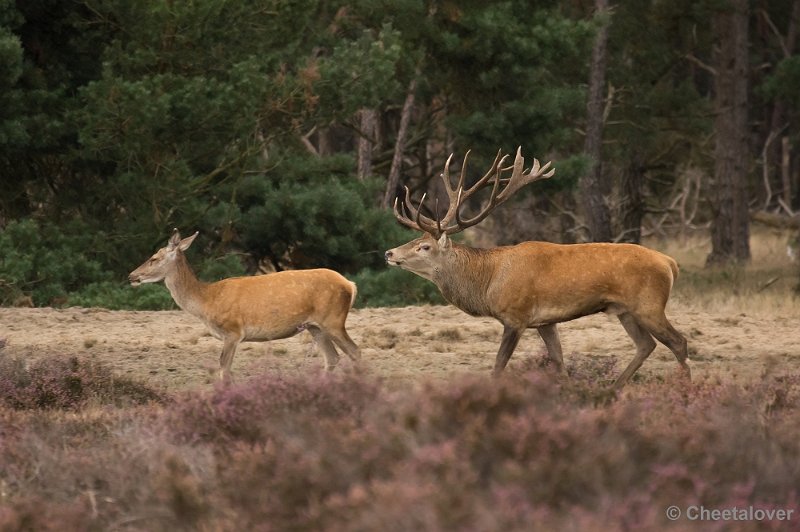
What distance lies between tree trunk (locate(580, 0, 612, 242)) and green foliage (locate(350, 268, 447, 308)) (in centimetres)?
573

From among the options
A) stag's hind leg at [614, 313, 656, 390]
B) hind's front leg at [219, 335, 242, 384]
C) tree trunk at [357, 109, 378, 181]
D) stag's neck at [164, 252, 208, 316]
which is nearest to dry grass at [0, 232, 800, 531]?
hind's front leg at [219, 335, 242, 384]

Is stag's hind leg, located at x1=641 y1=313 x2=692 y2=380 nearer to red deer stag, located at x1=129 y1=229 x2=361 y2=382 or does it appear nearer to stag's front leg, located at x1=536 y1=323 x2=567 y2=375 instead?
stag's front leg, located at x1=536 y1=323 x2=567 y2=375

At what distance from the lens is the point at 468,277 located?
12.2m

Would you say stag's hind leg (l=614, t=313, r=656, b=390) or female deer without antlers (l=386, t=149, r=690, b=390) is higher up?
female deer without antlers (l=386, t=149, r=690, b=390)

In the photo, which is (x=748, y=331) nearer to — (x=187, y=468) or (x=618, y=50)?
(x=187, y=468)

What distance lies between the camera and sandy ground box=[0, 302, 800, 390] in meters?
13.2

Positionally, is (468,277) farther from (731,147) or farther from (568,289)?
(731,147)

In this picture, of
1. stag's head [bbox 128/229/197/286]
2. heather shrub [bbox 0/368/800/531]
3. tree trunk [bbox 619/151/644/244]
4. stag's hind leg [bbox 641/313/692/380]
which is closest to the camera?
heather shrub [bbox 0/368/800/531]

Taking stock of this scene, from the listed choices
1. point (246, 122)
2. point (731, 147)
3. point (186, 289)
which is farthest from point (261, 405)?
point (731, 147)

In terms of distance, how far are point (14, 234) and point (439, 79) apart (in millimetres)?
8162

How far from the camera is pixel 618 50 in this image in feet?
97.7

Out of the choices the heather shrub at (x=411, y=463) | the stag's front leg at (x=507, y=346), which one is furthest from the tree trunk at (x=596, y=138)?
the heather shrub at (x=411, y=463)

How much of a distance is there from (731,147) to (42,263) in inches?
600

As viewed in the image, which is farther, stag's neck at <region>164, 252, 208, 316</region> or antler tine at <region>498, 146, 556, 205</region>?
antler tine at <region>498, 146, 556, 205</region>
